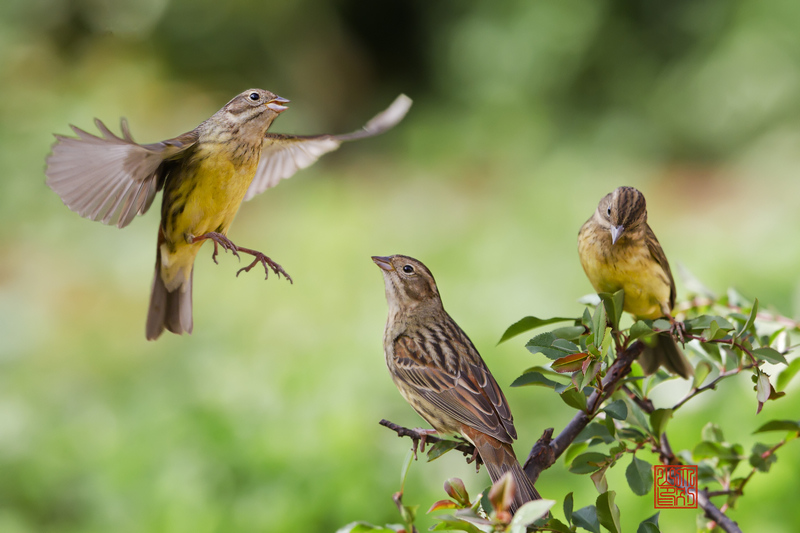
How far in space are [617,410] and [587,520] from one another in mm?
165

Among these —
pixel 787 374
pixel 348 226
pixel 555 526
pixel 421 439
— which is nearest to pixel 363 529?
pixel 421 439

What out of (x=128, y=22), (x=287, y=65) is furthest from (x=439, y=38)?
(x=128, y=22)

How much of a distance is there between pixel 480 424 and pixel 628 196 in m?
0.51

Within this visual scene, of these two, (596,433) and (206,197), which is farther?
(596,433)

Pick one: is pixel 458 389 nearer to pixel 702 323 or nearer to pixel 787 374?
pixel 702 323

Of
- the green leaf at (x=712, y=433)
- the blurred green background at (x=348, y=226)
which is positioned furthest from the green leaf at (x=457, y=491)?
the blurred green background at (x=348, y=226)

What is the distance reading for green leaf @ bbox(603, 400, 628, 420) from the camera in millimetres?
1198

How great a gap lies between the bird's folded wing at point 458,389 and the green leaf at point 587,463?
0.11m

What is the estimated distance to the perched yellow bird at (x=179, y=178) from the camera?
2.79ft

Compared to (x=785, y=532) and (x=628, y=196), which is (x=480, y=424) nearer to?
(x=628, y=196)

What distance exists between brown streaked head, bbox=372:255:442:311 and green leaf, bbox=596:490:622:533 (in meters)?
0.51

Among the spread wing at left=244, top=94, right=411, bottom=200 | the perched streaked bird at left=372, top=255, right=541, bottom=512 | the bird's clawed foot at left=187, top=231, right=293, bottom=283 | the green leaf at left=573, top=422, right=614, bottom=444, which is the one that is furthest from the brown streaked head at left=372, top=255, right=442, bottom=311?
the bird's clawed foot at left=187, top=231, right=293, bottom=283

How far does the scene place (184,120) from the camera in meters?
4.47

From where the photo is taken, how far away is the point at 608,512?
1.14m
